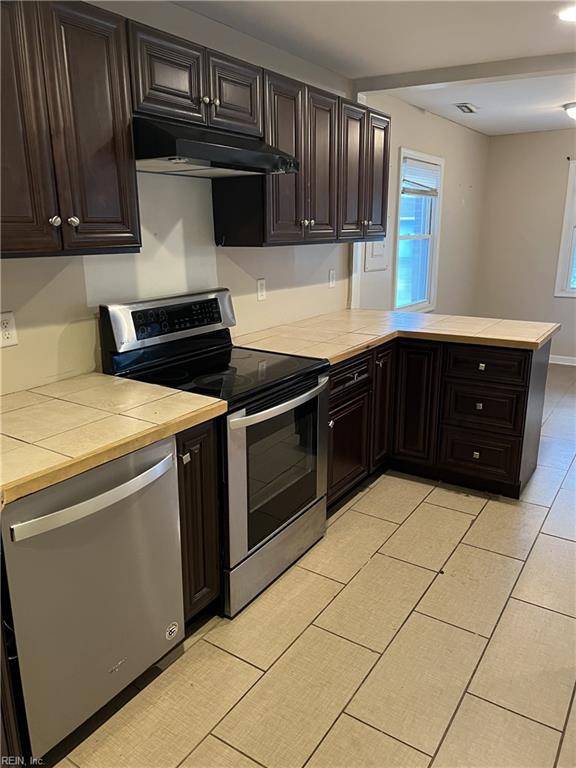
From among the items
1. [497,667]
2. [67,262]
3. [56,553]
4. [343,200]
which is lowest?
[497,667]

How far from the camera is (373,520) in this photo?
304 centimetres

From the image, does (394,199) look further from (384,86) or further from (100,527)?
(100,527)

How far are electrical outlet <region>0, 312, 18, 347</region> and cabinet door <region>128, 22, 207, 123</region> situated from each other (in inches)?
34.1

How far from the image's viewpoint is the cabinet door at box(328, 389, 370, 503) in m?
2.90

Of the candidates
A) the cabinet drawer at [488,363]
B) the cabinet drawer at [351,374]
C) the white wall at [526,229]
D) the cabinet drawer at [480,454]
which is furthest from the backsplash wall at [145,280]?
the white wall at [526,229]

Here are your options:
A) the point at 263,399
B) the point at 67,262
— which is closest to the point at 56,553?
the point at 263,399

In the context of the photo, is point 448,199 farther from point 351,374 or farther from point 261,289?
point 351,374

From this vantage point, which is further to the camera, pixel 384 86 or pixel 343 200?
pixel 384 86

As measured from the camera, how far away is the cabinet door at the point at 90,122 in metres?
1.73

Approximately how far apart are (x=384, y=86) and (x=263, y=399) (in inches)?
104

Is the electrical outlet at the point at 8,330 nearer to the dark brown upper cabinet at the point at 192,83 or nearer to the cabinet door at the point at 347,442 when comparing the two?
the dark brown upper cabinet at the point at 192,83

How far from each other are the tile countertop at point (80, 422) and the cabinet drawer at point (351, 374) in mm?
927

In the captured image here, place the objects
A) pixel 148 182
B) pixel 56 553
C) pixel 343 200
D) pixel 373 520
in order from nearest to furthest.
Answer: pixel 56 553 < pixel 148 182 < pixel 373 520 < pixel 343 200

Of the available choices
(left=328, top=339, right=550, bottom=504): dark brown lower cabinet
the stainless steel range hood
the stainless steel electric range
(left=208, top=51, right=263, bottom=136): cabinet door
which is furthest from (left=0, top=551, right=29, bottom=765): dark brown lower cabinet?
(left=208, top=51, right=263, bottom=136): cabinet door
